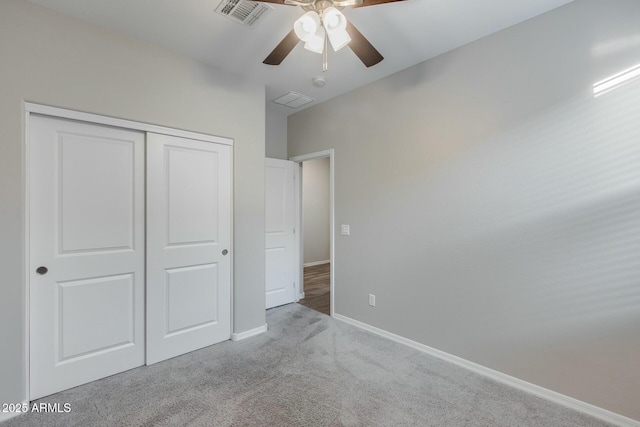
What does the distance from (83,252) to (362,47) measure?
2447 millimetres

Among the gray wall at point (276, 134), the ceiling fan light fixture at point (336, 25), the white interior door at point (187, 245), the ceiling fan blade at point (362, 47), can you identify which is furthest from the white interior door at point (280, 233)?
the ceiling fan light fixture at point (336, 25)

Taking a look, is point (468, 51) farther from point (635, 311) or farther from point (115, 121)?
point (115, 121)

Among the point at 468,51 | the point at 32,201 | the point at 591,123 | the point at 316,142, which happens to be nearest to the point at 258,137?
the point at 316,142

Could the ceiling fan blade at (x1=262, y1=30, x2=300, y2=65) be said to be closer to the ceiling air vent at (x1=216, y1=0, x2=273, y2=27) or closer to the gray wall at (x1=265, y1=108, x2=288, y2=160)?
the ceiling air vent at (x1=216, y1=0, x2=273, y2=27)

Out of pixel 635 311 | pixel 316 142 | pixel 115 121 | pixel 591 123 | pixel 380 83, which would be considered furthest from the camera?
pixel 316 142

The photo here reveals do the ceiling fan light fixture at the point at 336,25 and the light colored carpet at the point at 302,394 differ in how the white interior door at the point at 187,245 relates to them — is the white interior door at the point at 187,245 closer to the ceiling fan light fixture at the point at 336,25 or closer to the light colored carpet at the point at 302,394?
the light colored carpet at the point at 302,394

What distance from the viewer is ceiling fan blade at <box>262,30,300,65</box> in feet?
5.34

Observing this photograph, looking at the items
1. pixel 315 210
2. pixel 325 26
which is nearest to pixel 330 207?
pixel 325 26

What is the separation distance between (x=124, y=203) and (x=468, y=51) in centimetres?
312

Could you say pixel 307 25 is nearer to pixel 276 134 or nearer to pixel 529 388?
pixel 276 134

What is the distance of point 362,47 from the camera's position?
170 cm

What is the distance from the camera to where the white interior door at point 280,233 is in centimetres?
380

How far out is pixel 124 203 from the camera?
2.30 meters

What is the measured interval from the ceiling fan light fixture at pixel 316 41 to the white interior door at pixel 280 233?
7.42 ft
